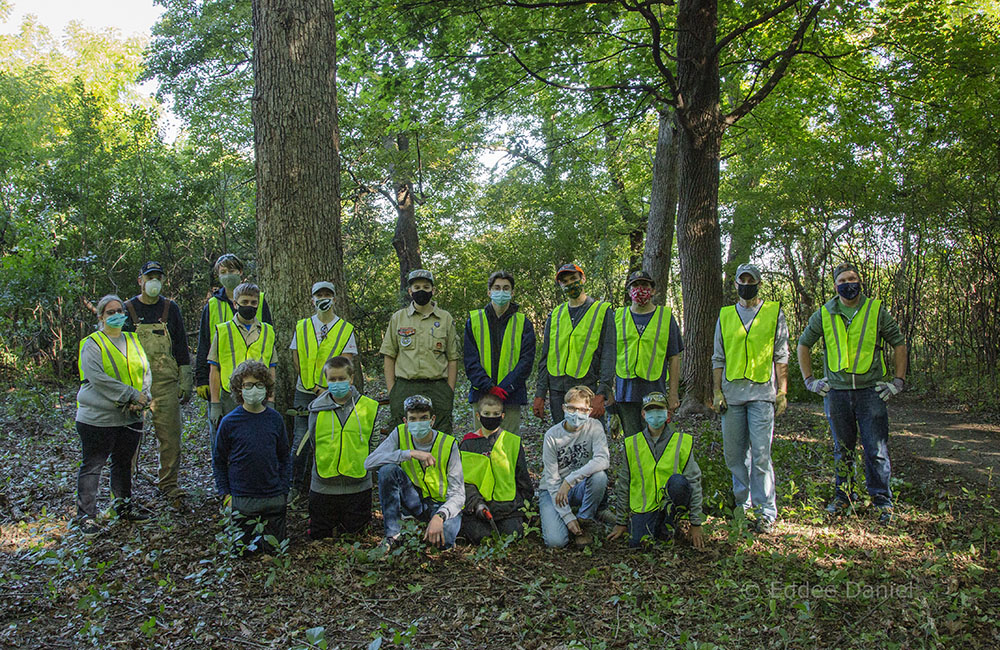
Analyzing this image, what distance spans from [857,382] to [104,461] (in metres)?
6.23

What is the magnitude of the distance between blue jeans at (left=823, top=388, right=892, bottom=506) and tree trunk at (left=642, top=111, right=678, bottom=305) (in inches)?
253

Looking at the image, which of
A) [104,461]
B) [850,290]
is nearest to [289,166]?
[104,461]

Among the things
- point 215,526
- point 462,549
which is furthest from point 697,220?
point 215,526

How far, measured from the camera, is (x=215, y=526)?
5230 mm

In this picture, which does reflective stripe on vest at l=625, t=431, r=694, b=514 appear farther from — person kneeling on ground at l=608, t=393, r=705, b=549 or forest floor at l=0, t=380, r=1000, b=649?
forest floor at l=0, t=380, r=1000, b=649

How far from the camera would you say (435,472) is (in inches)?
195

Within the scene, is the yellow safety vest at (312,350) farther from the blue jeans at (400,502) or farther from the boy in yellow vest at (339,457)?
the blue jeans at (400,502)

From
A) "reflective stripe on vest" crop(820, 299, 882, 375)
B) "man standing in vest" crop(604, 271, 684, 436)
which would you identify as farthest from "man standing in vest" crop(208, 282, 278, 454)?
"reflective stripe on vest" crop(820, 299, 882, 375)

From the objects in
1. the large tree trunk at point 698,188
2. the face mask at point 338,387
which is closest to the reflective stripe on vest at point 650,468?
the face mask at point 338,387

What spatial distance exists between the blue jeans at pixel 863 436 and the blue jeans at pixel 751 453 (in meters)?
0.65

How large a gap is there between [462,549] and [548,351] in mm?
1856

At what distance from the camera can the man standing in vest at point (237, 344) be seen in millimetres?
5539

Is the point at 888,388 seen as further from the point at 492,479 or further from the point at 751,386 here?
the point at 492,479

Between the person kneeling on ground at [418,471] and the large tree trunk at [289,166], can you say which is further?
the large tree trunk at [289,166]
